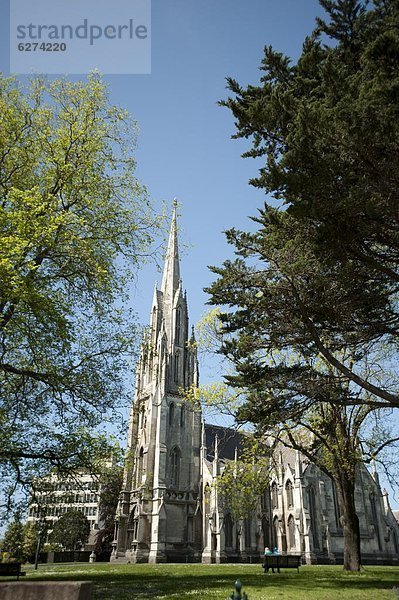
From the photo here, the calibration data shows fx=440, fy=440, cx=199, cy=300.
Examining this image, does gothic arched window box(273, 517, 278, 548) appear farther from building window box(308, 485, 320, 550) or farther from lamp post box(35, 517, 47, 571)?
lamp post box(35, 517, 47, 571)

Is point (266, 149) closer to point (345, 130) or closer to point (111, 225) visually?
point (345, 130)

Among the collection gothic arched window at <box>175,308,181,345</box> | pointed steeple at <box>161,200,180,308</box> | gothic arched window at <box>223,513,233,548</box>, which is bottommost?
gothic arched window at <box>223,513,233,548</box>

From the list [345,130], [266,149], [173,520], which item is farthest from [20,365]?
[173,520]

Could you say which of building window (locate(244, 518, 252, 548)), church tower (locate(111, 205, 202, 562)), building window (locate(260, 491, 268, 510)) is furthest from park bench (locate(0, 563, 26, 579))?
building window (locate(260, 491, 268, 510))

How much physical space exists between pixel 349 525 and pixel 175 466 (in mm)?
31845

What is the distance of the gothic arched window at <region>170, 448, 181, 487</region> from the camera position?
48281 millimetres

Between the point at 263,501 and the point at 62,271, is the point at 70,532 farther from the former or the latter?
the point at 62,271

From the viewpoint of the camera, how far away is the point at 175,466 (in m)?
49.2

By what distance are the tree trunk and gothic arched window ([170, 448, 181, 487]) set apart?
98.0 feet

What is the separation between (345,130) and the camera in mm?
8719

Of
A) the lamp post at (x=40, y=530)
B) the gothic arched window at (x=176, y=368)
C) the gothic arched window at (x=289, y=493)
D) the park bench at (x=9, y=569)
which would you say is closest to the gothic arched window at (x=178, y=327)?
the gothic arched window at (x=176, y=368)

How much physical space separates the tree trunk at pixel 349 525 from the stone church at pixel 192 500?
21764 mm

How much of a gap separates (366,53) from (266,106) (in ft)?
7.79

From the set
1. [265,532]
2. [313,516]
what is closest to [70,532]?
[265,532]
